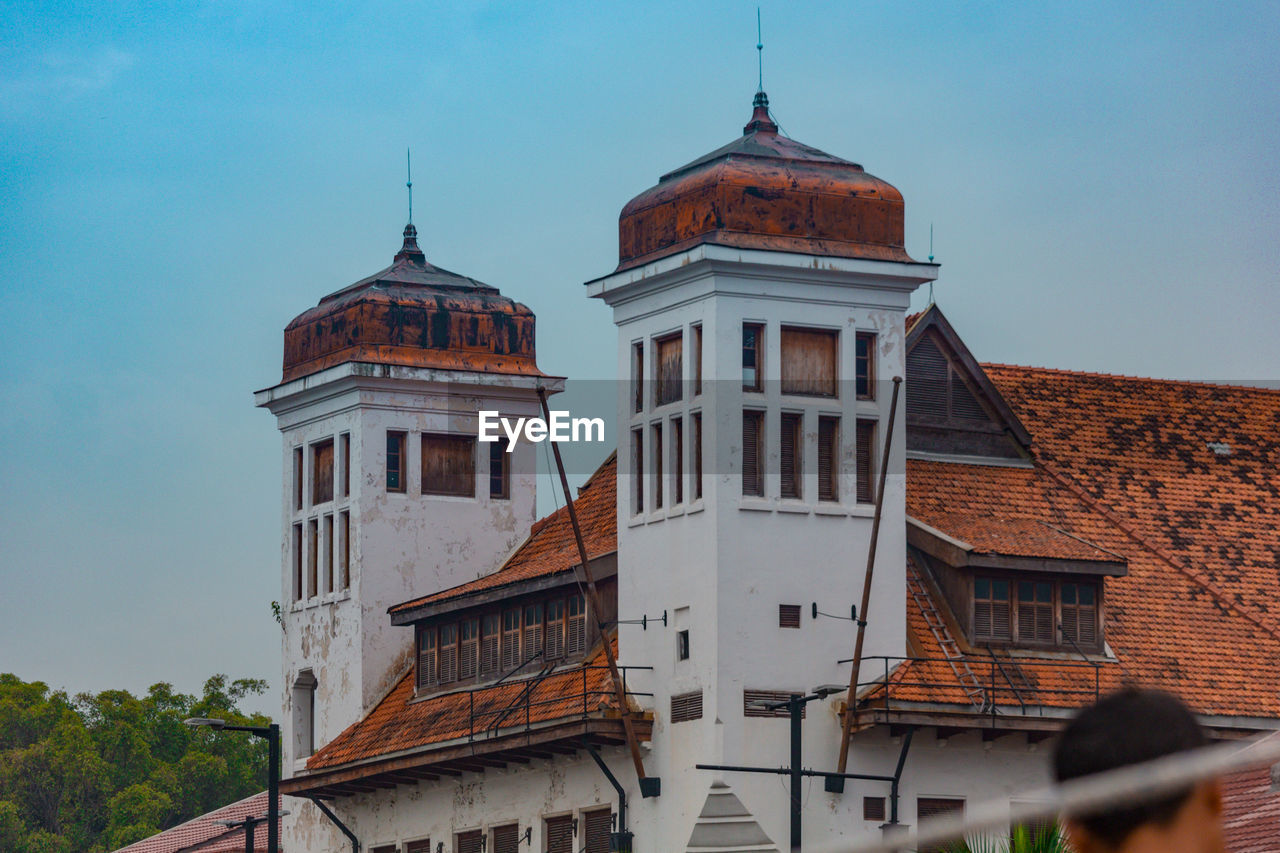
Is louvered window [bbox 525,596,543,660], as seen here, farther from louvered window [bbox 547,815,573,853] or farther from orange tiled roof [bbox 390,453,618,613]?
louvered window [bbox 547,815,573,853]

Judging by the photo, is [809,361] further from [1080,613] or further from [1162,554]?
[1162,554]

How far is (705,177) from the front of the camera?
125 ft

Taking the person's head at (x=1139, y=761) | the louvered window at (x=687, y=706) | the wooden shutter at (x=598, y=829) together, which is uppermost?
the louvered window at (x=687, y=706)

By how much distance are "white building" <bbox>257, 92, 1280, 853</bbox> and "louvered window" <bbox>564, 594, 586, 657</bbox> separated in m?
0.07

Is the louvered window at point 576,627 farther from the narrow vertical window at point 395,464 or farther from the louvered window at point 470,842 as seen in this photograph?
the narrow vertical window at point 395,464

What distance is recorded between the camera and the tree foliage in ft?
339

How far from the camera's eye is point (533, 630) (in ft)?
138

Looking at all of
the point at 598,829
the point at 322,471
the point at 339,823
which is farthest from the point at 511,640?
the point at 322,471

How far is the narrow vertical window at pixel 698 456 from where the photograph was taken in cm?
3731

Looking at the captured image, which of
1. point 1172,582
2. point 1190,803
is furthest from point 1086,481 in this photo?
point 1190,803

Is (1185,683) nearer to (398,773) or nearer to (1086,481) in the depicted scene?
(1086,481)

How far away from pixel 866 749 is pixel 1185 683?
5.58m

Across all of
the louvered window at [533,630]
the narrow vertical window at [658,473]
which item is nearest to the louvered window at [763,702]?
the narrow vertical window at [658,473]

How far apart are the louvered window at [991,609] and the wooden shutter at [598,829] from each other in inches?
259
